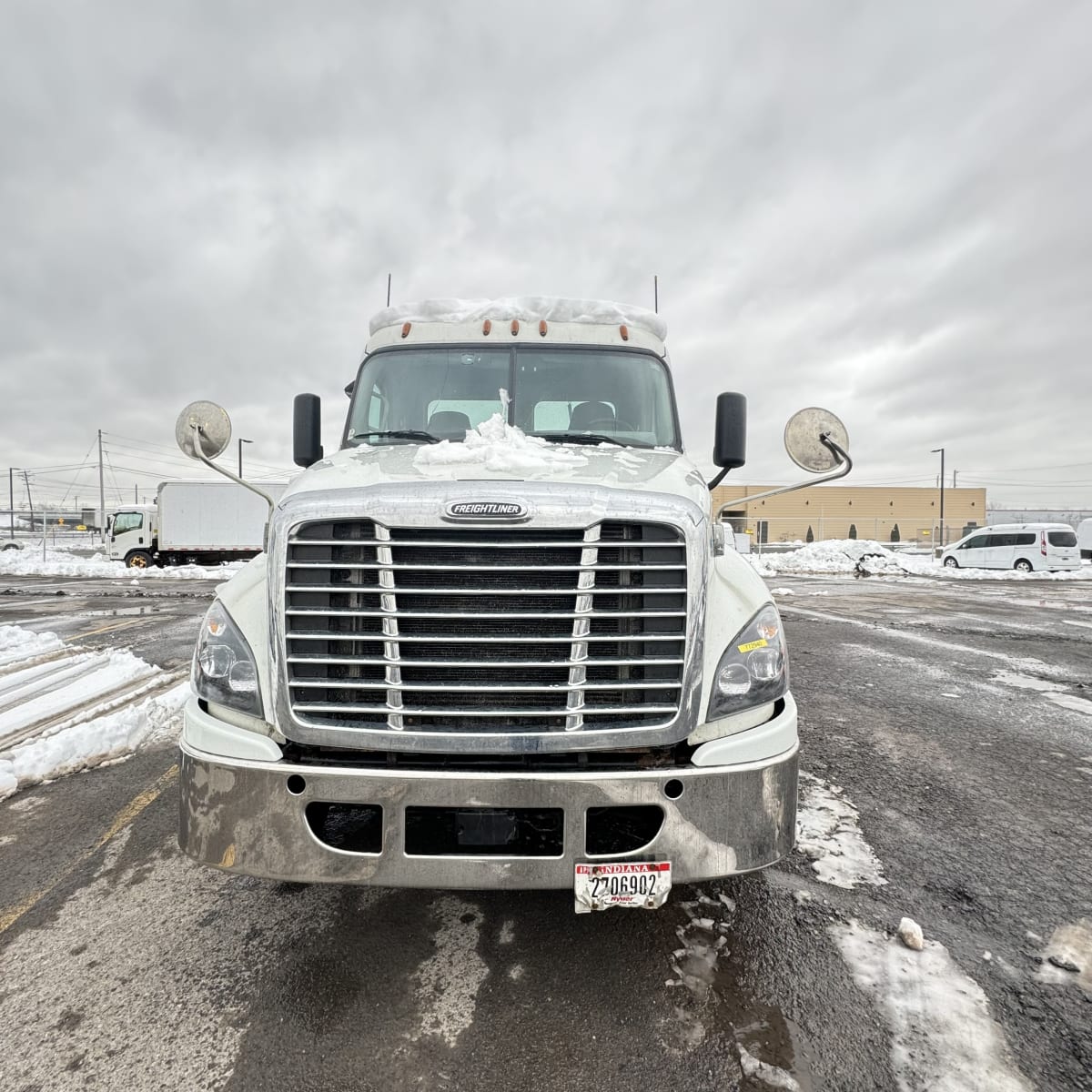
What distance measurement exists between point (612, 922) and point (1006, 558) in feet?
89.6

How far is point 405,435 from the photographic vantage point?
11.9ft

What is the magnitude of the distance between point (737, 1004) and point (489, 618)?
1483 mm

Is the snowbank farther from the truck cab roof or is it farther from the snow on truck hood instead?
the snow on truck hood

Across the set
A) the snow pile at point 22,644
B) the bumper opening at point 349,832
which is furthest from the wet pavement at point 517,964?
the snow pile at point 22,644

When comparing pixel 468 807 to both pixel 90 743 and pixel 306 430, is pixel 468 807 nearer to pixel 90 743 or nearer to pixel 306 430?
pixel 306 430

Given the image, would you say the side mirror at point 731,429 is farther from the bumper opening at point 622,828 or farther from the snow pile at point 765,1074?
the snow pile at point 765,1074

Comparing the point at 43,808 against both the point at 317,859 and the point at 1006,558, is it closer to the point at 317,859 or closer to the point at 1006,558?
the point at 317,859

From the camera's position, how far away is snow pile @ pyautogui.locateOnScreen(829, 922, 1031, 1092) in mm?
1856

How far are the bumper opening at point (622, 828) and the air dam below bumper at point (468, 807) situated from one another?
37 mm

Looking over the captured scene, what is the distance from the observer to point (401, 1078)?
1.85 m

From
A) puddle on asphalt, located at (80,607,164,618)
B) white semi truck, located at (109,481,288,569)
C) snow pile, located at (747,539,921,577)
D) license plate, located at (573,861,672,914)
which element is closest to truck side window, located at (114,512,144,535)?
white semi truck, located at (109,481,288,569)

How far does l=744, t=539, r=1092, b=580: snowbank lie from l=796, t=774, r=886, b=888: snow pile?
17.6m

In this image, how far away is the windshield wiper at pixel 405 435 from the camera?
359cm

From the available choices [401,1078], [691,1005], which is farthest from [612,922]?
[401,1078]
